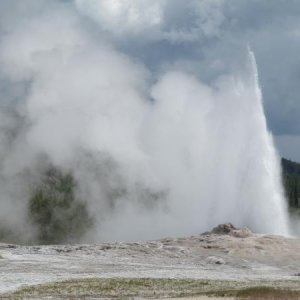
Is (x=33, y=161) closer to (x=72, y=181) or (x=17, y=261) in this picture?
(x=72, y=181)

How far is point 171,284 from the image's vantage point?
5088 centimetres

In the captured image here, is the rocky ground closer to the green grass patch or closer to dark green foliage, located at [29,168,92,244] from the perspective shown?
the green grass patch

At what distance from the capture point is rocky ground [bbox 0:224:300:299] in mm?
47000

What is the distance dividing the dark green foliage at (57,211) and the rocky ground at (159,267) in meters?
69.2

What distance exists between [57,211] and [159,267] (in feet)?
363

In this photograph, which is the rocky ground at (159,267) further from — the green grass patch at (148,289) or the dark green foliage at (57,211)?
the dark green foliage at (57,211)

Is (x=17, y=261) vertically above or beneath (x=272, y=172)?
beneath

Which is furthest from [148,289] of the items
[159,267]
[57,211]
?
[57,211]

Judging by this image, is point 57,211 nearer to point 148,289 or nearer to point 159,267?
point 159,267

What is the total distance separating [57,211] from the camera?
176375mm

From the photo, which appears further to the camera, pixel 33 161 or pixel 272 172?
pixel 33 161

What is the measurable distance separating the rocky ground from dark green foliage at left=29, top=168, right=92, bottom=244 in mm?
69202

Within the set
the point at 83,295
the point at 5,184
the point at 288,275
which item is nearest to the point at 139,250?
the point at 288,275

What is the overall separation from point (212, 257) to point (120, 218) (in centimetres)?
9304
